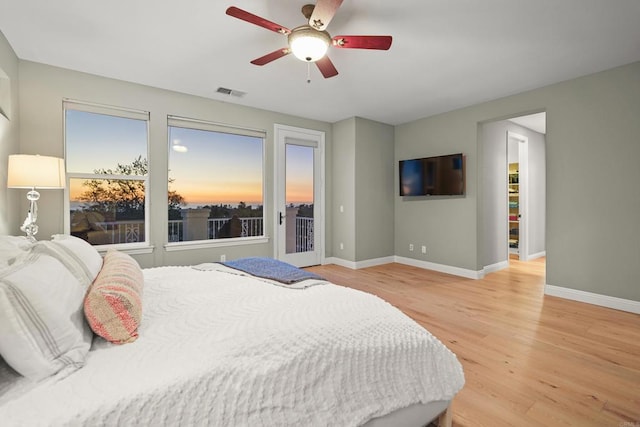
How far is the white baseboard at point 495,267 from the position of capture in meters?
4.97

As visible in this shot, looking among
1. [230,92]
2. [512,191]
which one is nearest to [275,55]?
[230,92]

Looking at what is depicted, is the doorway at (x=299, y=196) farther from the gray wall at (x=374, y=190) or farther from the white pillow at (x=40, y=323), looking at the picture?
the white pillow at (x=40, y=323)

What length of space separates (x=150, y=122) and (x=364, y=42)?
2934mm

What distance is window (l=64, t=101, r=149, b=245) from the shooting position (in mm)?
3531

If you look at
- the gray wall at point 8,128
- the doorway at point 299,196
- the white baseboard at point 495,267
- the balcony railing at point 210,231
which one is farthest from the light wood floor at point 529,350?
the gray wall at point 8,128

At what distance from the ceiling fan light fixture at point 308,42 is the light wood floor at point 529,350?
2.58 metres

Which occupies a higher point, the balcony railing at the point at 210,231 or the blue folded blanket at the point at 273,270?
the balcony railing at the point at 210,231

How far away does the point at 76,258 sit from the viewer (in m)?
1.43

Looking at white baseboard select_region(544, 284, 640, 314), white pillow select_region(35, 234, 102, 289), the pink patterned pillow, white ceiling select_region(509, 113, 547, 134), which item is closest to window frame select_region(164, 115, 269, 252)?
white pillow select_region(35, 234, 102, 289)

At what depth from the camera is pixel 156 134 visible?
3.93 meters

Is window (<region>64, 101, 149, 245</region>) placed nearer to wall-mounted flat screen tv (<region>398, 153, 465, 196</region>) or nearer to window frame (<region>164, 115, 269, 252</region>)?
window frame (<region>164, 115, 269, 252</region>)

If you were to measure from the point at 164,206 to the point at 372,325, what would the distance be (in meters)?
3.53

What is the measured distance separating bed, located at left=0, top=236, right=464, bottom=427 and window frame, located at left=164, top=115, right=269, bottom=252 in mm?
2583

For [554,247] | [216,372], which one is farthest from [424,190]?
[216,372]
